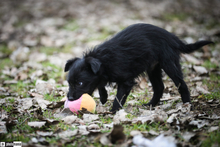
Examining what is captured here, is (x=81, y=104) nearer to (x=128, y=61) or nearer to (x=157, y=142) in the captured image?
(x=128, y=61)

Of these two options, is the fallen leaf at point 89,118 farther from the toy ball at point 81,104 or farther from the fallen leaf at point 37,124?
the fallen leaf at point 37,124

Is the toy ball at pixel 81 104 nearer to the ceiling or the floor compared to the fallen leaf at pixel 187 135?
nearer to the ceiling

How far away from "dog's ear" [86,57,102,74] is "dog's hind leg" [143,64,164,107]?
4.01ft

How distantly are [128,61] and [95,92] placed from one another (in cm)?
134

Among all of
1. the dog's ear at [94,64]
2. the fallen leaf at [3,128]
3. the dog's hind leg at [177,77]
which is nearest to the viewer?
the fallen leaf at [3,128]

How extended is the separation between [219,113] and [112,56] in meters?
1.95

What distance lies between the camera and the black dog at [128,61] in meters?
3.58

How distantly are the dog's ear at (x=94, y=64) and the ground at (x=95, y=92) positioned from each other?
0.72m

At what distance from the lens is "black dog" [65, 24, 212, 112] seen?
141 inches

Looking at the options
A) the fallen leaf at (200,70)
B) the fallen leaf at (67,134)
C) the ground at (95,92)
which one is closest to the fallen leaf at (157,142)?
the ground at (95,92)

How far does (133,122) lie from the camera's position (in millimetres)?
2881

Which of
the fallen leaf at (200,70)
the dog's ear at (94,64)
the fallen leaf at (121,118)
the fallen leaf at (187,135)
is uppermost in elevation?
the dog's ear at (94,64)

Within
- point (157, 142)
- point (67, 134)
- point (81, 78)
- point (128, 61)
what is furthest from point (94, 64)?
point (157, 142)

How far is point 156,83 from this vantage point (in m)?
4.14
